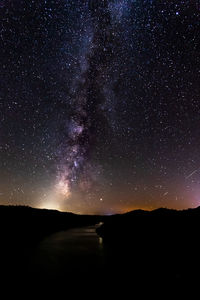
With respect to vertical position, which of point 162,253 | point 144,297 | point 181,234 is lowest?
point 144,297

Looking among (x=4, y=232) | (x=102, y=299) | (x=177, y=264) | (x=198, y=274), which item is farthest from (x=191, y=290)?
(x=4, y=232)

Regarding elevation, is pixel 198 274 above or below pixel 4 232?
below

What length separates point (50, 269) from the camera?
12227 millimetres

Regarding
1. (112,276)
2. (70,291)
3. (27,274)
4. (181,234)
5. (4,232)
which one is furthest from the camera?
(4,232)

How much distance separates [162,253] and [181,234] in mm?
2486

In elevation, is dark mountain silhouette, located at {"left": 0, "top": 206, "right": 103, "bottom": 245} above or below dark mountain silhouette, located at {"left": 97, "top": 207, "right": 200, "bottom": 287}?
above

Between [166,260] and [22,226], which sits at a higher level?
[22,226]

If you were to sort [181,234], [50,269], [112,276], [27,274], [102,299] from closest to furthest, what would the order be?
[102,299]
[112,276]
[27,274]
[50,269]
[181,234]

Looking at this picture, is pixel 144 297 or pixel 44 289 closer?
pixel 144 297

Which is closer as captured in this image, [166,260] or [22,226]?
[166,260]

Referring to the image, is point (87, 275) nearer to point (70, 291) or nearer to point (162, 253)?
point (70, 291)

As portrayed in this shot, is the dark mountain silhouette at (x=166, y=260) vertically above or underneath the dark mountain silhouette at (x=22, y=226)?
underneath

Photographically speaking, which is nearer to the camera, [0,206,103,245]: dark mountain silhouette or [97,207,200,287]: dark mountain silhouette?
[97,207,200,287]: dark mountain silhouette

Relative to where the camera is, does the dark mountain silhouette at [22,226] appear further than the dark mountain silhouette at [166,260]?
Yes
